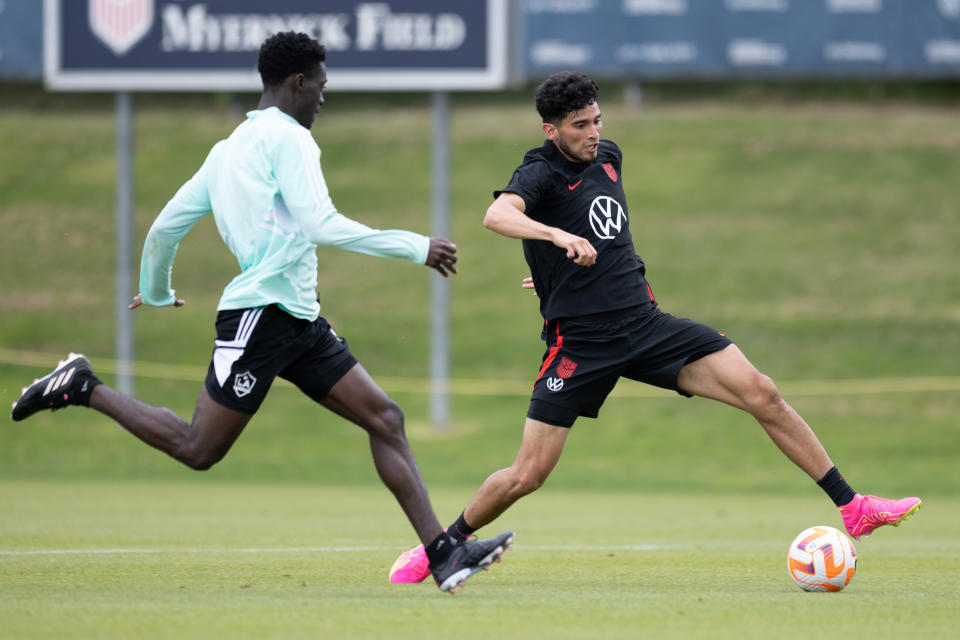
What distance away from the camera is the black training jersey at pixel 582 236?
266 inches

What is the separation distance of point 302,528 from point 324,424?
30.3ft

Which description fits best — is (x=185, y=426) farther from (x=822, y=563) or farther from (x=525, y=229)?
(x=822, y=563)

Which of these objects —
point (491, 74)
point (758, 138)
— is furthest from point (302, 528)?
point (758, 138)

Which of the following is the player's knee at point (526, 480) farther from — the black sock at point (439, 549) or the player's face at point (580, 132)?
the player's face at point (580, 132)

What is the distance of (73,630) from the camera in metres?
4.99

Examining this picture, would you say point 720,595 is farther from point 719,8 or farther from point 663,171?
point 663,171

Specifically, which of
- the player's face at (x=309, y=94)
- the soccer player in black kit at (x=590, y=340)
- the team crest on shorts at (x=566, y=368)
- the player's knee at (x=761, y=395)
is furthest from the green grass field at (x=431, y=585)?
the player's face at (x=309, y=94)

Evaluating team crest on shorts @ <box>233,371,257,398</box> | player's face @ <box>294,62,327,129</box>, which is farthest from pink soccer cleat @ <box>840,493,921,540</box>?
player's face @ <box>294,62,327,129</box>

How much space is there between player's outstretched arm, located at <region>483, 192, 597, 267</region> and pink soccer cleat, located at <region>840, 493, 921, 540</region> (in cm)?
180

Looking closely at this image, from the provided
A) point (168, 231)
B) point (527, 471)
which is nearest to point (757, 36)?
point (527, 471)

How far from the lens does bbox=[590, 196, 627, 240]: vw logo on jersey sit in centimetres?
675

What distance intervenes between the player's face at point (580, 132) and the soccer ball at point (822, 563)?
2.18 meters

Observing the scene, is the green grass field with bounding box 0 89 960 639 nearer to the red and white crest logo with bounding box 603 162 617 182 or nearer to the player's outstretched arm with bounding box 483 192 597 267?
the player's outstretched arm with bounding box 483 192 597 267

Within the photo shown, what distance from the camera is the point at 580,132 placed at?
22.1 ft
